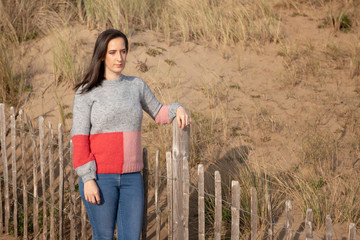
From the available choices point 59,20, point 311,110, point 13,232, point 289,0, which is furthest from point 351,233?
point 289,0

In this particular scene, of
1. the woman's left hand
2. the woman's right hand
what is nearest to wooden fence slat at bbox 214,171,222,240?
the woman's left hand

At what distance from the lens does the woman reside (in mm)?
2922

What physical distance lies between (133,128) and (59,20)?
5.73 meters

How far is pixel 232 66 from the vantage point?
7.72 metres

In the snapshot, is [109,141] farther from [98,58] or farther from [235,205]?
[235,205]

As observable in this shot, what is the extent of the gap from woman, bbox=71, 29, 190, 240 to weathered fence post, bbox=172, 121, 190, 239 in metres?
0.38

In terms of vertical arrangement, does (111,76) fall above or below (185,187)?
above

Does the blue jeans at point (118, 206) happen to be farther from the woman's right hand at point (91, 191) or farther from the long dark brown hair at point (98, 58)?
the long dark brown hair at point (98, 58)

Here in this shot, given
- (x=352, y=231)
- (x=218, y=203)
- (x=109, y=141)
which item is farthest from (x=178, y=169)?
(x=352, y=231)

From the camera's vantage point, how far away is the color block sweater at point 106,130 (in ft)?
9.56

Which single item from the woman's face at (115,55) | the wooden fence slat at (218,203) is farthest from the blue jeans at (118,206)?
the woman's face at (115,55)

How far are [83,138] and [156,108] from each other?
58 cm

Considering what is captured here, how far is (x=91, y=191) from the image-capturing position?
2.89 m

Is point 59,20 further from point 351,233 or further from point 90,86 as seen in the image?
point 351,233
